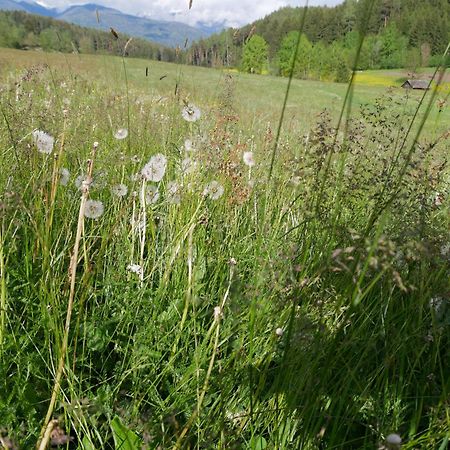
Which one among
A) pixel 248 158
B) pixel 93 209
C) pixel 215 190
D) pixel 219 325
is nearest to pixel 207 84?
pixel 248 158

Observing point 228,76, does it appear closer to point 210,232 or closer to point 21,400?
point 210,232

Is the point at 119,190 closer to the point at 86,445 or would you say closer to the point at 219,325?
the point at 219,325

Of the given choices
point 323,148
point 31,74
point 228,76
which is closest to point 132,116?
point 31,74

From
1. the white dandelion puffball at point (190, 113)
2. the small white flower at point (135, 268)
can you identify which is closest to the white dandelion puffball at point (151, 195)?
the small white flower at point (135, 268)

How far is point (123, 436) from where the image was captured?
104 centimetres

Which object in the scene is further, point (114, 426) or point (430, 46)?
point (430, 46)

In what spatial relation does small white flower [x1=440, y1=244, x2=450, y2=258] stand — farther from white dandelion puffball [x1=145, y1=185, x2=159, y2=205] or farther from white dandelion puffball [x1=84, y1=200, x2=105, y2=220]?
white dandelion puffball [x1=84, y1=200, x2=105, y2=220]

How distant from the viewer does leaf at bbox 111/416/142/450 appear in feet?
3.39

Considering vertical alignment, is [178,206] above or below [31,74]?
below

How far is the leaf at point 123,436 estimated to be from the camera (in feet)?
3.39

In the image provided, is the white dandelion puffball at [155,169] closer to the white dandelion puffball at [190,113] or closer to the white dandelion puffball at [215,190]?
the white dandelion puffball at [215,190]

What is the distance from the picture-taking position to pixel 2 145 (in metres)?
2.29

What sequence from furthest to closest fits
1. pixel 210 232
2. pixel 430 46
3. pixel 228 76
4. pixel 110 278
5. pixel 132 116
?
1. pixel 132 116
2. pixel 228 76
3. pixel 210 232
4. pixel 430 46
5. pixel 110 278

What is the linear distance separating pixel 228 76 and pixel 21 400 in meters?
2.12
